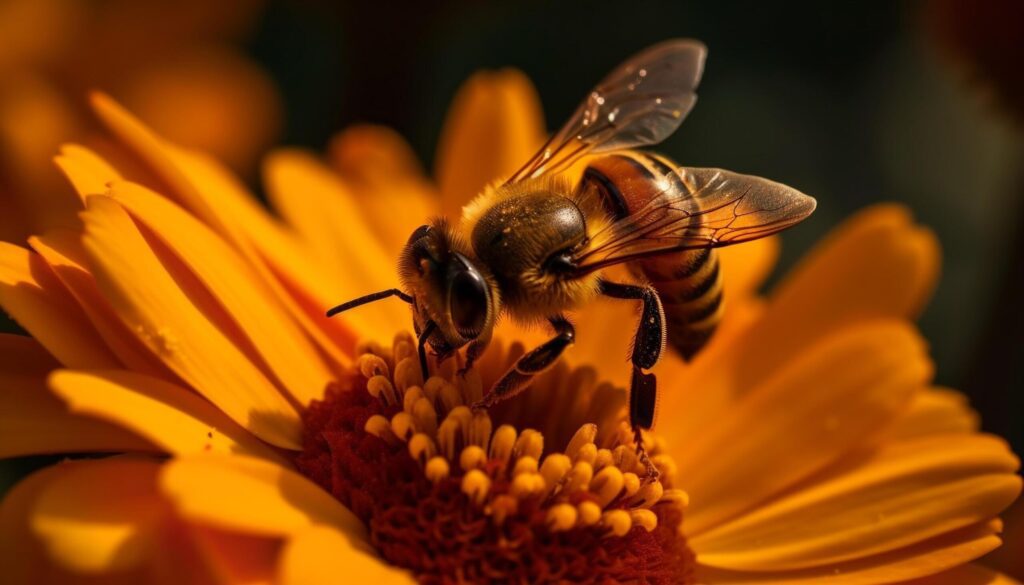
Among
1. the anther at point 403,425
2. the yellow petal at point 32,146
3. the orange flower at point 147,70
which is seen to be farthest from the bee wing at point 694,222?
the orange flower at point 147,70

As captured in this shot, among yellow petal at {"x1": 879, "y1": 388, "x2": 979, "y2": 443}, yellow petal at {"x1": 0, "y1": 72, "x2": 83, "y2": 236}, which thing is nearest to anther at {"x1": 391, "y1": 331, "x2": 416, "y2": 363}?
yellow petal at {"x1": 879, "y1": 388, "x2": 979, "y2": 443}

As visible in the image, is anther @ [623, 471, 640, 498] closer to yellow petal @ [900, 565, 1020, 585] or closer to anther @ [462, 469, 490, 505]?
anther @ [462, 469, 490, 505]

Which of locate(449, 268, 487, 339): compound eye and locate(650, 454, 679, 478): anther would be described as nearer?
locate(449, 268, 487, 339): compound eye

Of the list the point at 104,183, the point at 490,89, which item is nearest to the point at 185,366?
the point at 104,183

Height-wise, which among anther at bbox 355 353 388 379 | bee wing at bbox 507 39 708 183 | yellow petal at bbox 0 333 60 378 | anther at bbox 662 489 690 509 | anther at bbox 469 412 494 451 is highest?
bee wing at bbox 507 39 708 183

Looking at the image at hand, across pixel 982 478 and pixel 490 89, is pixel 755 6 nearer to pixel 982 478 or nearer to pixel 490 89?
pixel 490 89

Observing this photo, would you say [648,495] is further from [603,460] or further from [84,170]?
[84,170]

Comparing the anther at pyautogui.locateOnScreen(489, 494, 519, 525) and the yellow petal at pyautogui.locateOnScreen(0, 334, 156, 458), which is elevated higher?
the yellow petal at pyautogui.locateOnScreen(0, 334, 156, 458)
